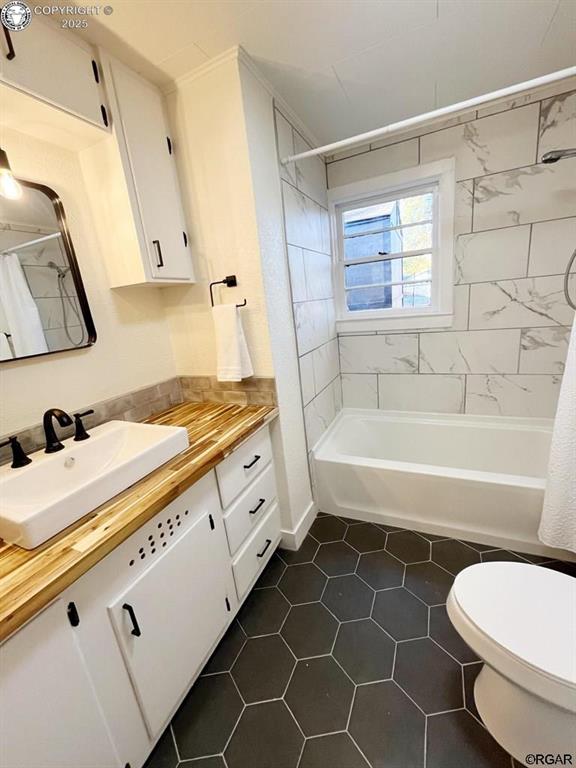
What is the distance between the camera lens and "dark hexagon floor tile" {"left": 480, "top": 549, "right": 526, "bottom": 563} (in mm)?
1612

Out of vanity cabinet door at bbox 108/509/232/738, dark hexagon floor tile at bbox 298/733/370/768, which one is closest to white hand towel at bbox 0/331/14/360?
vanity cabinet door at bbox 108/509/232/738

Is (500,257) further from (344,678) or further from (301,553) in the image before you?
(344,678)

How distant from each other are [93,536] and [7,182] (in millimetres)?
1187

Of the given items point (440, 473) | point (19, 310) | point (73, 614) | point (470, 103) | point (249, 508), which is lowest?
point (440, 473)

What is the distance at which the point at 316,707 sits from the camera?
112 cm

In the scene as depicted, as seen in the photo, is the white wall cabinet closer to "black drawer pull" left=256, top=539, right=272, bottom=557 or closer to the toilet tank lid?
"black drawer pull" left=256, top=539, right=272, bottom=557

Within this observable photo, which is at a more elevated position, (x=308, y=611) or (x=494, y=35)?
(x=494, y=35)

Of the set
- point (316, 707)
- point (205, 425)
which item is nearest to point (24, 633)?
point (205, 425)

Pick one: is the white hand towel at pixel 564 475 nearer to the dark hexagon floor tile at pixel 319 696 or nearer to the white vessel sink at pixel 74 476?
the dark hexagon floor tile at pixel 319 696

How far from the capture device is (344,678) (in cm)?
119

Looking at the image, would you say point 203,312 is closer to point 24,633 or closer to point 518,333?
point 24,633

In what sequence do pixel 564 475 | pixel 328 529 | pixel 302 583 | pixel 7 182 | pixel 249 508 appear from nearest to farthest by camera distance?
pixel 7 182 < pixel 564 475 < pixel 249 508 < pixel 302 583 < pixel 328 529

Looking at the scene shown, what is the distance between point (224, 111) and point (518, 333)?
2043 millimetres

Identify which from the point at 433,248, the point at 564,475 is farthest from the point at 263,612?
the point at 433,248
